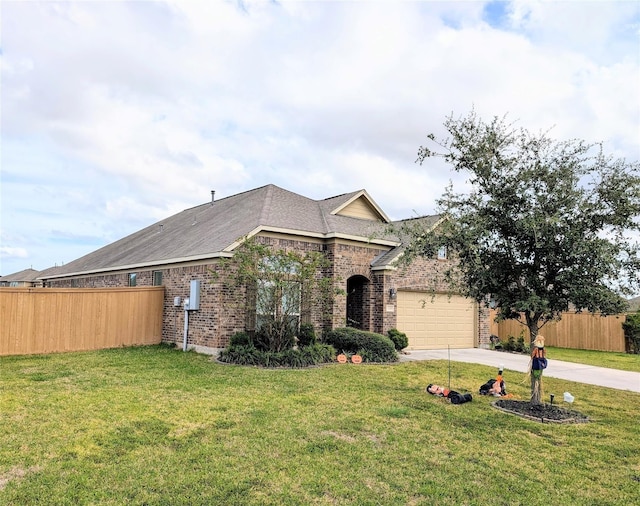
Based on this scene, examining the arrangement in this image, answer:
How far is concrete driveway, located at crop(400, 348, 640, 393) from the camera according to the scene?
448 inches

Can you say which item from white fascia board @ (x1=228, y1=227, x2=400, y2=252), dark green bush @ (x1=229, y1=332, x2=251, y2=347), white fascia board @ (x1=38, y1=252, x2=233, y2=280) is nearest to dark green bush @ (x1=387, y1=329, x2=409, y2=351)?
white fascia board @ (x1=228, y1=227, x2=400, y2=252)

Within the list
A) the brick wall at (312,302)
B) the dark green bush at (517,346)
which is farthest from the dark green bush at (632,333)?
the brick wall at (312,302)

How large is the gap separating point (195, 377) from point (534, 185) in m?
7.72

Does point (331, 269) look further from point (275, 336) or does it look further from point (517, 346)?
point (517, 346)

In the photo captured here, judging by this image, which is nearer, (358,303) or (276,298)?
(276,298)

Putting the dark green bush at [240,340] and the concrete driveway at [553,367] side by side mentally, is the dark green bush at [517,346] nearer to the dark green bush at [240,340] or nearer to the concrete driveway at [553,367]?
the concrete driveway at [553,367]

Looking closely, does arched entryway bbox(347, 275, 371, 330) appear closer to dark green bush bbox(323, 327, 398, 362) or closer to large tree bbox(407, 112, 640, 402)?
dark green bush bbox(323, 327, 398, 362)

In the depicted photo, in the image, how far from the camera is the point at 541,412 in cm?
766

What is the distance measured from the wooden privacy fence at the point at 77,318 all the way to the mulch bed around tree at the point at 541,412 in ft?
36.6

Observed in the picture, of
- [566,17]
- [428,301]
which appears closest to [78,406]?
[566,17]

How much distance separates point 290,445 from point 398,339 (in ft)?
33.7

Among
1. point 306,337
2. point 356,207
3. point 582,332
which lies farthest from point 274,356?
point 582,332

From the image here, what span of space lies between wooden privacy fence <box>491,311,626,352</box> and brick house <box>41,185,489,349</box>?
362cm

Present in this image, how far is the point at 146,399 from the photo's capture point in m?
7.68
